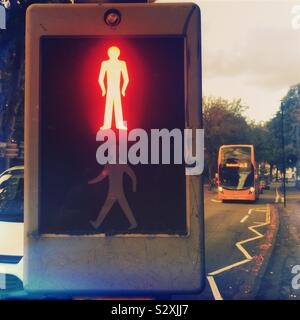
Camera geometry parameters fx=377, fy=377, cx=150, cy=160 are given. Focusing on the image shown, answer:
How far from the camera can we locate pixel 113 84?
4.86 feet

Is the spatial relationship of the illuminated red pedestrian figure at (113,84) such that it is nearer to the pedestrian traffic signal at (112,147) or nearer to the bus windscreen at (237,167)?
the pedestrian traffic signal at (112,147)

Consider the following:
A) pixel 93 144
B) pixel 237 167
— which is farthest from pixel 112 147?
pixel 237 167

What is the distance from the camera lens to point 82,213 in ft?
4.90

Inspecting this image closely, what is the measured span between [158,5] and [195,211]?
815 mm

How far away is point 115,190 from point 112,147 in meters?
0.17

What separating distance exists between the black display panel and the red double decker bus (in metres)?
24.5

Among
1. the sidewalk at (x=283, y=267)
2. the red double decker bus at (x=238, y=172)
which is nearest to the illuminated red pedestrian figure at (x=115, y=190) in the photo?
the sidewalk at (x=283, y=267)

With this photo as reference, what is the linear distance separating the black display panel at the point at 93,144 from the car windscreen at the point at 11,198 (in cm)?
290

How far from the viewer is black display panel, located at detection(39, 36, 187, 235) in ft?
4.87

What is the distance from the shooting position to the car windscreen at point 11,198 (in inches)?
Answer: 170

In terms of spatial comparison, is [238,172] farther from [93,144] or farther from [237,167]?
[93,144]
